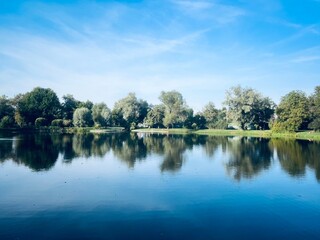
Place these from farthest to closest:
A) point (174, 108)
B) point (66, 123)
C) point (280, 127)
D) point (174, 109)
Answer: point (174, 108), point (174, 109), point (66, 123), point (280, 127)

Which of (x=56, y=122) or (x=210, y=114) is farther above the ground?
(x=210, y=114)

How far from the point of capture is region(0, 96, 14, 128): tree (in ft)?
290

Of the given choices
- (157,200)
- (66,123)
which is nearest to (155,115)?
(66,123)

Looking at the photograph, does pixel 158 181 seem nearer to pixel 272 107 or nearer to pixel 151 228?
pixel 151 228

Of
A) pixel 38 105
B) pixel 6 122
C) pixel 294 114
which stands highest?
pixel 38 105

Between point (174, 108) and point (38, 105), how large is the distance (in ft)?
152

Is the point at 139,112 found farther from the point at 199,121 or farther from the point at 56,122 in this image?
the point at 56,122

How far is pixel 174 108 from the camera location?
95.9 m

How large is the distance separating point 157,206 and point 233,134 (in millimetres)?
65355

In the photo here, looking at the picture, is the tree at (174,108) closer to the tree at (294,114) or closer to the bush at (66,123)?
the bush at (66,123)

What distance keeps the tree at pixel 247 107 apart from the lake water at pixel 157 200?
54.1 m

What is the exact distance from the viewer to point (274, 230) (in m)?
11.6

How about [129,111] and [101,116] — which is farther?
[129,111]

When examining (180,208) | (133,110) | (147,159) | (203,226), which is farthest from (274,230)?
(133,110)
